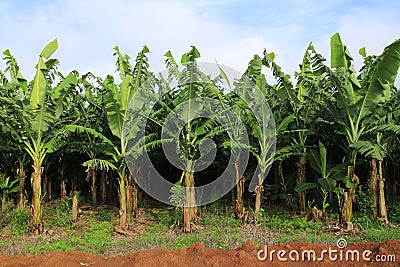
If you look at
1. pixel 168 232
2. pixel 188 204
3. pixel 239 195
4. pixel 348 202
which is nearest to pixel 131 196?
pixel 168 232

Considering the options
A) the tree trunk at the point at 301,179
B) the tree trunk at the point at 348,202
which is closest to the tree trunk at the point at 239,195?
the tree trunk at the point at 301,179

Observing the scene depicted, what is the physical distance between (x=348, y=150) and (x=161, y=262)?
4.97 metres

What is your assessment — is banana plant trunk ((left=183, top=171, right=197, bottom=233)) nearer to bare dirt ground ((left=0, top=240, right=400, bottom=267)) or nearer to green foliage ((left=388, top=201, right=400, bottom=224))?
bare dirt ground ((left=0, top=240, right=400, bottom=267))

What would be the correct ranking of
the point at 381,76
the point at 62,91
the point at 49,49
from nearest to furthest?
the point at 381,76 → the point at 62,91 → the point at 49,49

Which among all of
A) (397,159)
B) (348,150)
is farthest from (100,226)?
(397,159)

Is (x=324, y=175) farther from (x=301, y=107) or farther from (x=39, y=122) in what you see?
(x=39, y=122)

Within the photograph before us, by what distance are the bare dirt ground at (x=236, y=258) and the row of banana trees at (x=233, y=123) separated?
7.75ft

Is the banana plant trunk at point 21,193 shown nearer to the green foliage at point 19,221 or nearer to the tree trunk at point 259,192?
the green foliage at point 19,221

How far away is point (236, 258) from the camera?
5.16 m

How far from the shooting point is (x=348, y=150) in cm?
847

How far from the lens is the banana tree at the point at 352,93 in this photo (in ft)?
25.2

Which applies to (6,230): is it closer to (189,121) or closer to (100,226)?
(100,226)
